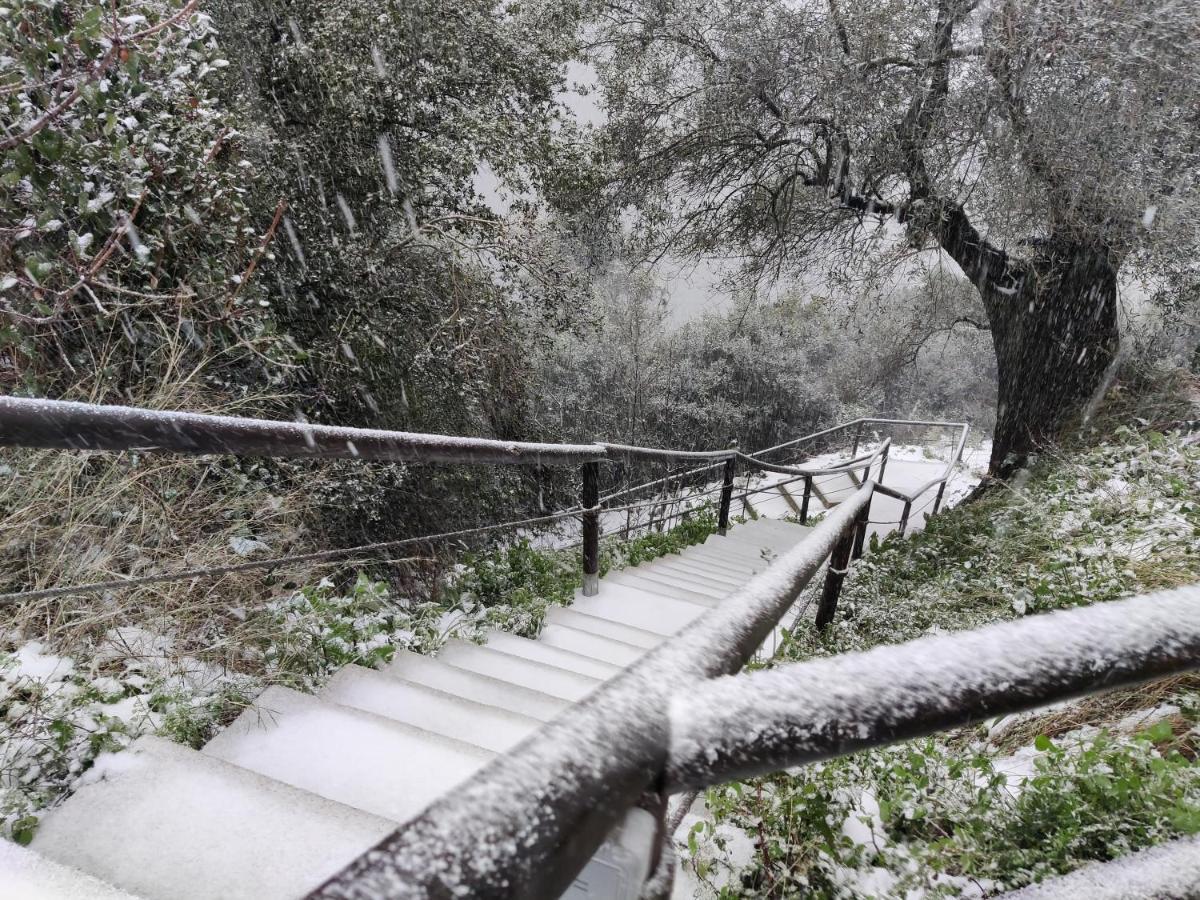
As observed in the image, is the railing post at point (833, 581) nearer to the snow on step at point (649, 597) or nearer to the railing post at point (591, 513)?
the snow on step at point (649, 597)

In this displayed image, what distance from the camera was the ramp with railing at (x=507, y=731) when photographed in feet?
1.29

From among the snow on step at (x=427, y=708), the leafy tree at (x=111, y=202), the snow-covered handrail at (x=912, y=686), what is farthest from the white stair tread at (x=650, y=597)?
the snow-covered handrail at (x=912, y=686)

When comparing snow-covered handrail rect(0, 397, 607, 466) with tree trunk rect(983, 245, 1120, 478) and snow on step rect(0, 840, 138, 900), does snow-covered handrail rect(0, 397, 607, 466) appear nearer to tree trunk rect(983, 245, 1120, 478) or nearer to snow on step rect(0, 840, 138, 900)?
snow on step rect(0, 840, 138, 900)

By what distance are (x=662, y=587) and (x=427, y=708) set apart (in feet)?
7.13

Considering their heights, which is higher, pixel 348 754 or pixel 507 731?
pixel 348 754

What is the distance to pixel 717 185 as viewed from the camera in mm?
7555

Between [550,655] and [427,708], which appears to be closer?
[427,708]

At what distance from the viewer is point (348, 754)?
165 cm

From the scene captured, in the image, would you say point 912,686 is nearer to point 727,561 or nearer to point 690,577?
point 690,577

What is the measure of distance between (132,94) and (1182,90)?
6886 mm

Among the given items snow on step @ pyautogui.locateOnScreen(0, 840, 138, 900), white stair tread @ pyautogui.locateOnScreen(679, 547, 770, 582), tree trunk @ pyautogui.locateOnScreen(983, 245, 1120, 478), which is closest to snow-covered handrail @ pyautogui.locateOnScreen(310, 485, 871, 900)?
snow on step @ pyautogui.locateOnScreen(0, 840, 138, 900)

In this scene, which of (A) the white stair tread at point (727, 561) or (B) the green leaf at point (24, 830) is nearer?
(B) the green leaf at point (24, 830)

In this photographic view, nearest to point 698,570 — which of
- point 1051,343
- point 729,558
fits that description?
point 729,558

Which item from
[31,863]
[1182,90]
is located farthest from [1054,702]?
[1182,90]
